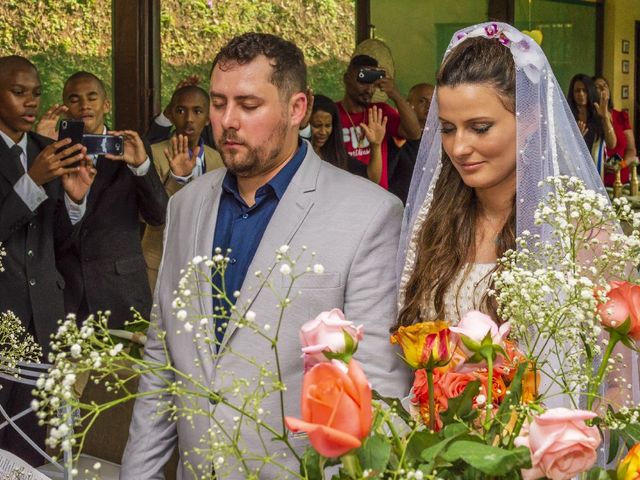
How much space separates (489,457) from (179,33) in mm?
6035

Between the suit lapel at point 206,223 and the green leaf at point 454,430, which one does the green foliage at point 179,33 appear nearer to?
the suit lapel at point 206,223

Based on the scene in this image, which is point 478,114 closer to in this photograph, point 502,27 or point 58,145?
point 502,27

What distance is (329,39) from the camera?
7.86m

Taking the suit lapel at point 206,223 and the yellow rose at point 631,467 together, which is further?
the suit lapel at point 206,223

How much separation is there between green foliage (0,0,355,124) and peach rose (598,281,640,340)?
5.23 m

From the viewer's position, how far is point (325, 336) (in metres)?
1.06

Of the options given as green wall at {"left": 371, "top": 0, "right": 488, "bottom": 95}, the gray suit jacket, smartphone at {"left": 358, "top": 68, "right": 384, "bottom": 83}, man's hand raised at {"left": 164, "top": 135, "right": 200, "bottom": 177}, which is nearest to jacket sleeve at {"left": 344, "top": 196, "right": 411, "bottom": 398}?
the gray suit jacket

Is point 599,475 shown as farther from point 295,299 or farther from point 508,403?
point 295,299

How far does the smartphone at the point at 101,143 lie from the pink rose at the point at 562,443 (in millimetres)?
3461

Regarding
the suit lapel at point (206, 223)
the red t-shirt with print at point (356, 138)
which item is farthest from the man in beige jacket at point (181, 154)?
the suit lapel at point (206, 223)

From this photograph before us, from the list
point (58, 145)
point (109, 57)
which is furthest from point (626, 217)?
point (109, 57)

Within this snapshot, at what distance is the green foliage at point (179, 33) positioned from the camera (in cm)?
604

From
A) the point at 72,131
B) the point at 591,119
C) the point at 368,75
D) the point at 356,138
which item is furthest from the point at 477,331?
the point at 591,119

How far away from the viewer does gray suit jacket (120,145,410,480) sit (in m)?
2.03
